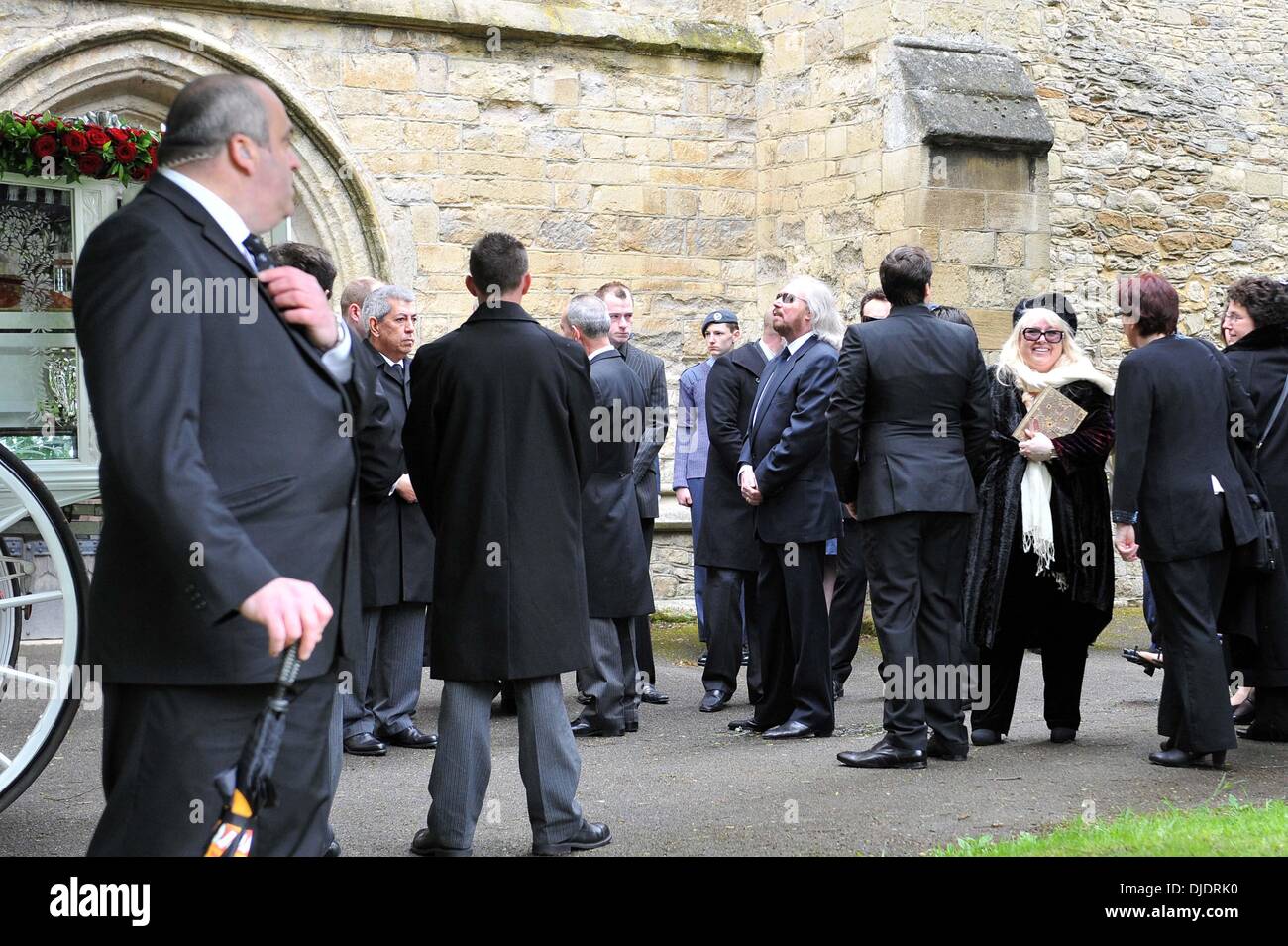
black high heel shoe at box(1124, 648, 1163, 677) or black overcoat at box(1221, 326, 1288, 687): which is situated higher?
black overcoat at box(1221, 326, 1288, 687)

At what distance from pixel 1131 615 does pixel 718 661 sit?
237 inches

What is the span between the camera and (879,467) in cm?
615

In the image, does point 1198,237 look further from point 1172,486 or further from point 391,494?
point 391,494

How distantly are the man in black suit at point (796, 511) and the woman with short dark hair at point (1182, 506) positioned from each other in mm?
1327

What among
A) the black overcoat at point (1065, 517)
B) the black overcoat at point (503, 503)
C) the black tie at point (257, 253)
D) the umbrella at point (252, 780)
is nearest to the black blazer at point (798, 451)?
the black overcoat at point (1065, 517)

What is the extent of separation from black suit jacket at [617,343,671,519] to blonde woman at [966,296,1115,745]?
6.35 feet

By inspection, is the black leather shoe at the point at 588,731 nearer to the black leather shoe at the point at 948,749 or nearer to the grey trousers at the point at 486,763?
the black leather shoe at the point at 948,749

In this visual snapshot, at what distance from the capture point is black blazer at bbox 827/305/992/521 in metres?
6.12

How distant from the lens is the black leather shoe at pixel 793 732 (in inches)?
268

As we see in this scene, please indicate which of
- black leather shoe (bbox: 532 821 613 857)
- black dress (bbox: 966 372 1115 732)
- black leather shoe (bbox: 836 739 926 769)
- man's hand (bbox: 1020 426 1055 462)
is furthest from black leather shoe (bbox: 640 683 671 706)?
black leather shoe (bbox: 532 821 613 857)

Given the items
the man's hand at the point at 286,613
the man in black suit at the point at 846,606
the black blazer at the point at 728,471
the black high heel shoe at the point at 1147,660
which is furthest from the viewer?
the man in black suit at the point at 846,606

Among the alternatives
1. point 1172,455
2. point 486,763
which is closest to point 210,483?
point 486,763

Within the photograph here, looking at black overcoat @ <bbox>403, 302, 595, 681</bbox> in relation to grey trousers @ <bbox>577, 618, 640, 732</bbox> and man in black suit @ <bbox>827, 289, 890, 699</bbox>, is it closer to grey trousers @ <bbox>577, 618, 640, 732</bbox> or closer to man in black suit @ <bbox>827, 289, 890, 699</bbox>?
grey trousers @ <bbox>577, 618, 640, 732</bbox>
